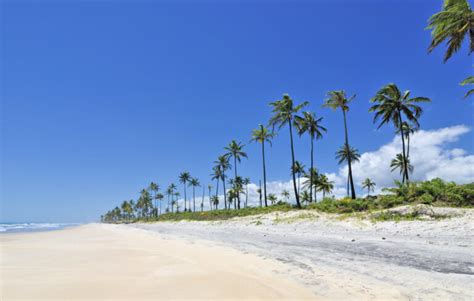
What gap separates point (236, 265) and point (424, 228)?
1013 cm

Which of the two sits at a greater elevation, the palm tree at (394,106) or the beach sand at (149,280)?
the palm tree at (394,106)

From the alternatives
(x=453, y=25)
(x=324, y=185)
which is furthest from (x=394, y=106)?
(x=324, y=185)

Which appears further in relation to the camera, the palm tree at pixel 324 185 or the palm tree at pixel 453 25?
the palm tree at pixel 324 185

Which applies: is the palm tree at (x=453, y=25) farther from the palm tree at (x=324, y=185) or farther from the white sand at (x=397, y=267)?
the palm tree at (x=324, y=185)

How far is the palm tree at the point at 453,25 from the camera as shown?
15.8 metres

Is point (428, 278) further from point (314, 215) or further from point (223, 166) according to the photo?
point (223, 166)

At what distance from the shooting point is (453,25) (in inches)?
625

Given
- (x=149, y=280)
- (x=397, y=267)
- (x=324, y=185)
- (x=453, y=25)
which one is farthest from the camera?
(x=324, y=185)

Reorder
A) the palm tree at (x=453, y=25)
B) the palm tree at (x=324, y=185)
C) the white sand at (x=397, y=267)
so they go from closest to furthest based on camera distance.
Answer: the white sand at (x=397, y=267) → the palm tree at (x=453, y=25) → the palm tree at (x=324, y=185)

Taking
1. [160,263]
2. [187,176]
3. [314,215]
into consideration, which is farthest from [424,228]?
[187,176]

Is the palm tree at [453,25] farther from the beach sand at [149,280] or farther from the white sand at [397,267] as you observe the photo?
the beach sand at [149,280]

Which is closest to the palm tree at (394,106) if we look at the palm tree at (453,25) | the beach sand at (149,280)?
the palm tree at (453,25)

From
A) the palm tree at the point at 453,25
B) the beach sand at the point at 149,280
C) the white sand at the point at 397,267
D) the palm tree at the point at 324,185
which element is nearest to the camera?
the beach sand at the point at 149,280

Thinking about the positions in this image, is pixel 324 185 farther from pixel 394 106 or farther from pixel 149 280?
pixel 149 280
